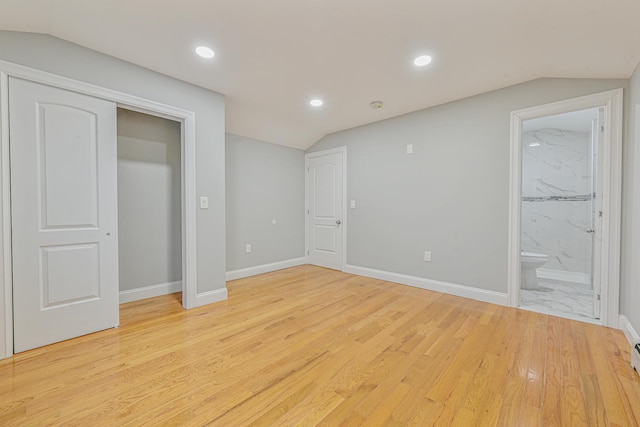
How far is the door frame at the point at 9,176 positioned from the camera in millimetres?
1854

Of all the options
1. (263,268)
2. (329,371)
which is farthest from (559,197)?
(263,268)

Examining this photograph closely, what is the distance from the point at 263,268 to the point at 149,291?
5.46 ft

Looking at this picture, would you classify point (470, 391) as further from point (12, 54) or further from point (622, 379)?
point (12, 54)

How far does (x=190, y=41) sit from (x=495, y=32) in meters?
2.34

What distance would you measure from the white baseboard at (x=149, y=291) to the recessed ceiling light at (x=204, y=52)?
266 centimetres

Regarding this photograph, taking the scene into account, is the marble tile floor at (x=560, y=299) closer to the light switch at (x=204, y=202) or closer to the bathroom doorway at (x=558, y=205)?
the bathroom doorway at (x=558, y=205)

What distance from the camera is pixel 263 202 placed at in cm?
442

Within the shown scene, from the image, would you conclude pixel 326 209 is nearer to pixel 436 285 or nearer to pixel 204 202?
pixel 436 285

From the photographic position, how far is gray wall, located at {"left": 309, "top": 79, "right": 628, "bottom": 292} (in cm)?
290

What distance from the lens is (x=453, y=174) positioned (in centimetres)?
327

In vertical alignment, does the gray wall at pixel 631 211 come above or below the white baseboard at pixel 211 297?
above

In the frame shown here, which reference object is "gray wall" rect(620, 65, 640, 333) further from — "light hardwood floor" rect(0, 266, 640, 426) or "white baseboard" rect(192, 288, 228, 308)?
"white baseboard" rect(192, 288, 228, 308)

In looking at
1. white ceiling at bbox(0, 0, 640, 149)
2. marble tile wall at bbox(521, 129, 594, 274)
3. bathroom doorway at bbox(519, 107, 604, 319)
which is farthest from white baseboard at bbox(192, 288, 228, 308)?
marble tile wall at bbox(521, 129, 594, 274)

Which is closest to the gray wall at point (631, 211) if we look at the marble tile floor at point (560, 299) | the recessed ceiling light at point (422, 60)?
the marble tile floor at point (560, 299)
